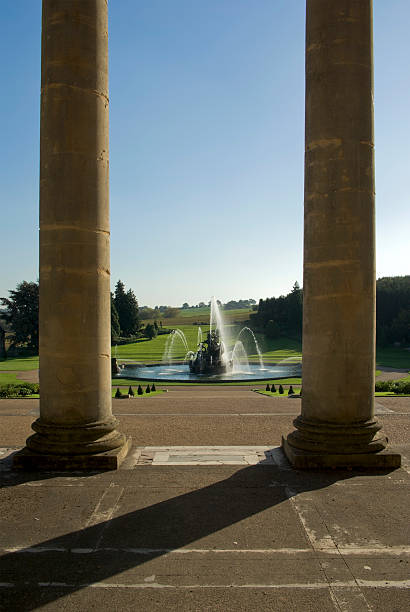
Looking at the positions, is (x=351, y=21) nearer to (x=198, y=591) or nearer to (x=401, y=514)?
(x=401, y=514)

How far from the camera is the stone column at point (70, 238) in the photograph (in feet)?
44.1

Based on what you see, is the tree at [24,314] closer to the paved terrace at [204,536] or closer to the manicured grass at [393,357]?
the manicured grass at [393,357]

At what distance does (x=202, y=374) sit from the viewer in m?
58.7

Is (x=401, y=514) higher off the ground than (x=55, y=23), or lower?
lower

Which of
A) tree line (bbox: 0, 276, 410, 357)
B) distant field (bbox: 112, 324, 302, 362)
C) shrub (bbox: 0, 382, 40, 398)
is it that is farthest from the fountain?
tree line (bbox: 0, 276, 410, 357)

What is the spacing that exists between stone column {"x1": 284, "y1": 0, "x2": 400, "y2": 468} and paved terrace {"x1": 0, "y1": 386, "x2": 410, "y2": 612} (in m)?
1.58

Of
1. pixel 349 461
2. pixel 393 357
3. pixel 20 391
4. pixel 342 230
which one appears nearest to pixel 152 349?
pixel 393 357

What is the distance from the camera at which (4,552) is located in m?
8.66

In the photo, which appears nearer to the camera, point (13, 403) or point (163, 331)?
point (13, 403)

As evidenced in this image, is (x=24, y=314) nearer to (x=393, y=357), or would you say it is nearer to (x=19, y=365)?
(x=19, y=365)

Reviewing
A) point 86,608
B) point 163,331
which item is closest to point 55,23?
point 86,608

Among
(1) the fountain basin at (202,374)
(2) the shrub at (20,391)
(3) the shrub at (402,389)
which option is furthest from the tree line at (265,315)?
(3) the shrub at (402,389)

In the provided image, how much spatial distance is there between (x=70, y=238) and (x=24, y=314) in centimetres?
9806

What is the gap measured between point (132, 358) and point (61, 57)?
75413 mm
